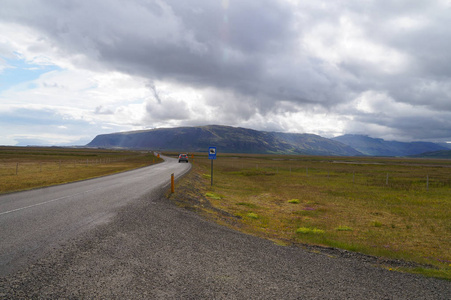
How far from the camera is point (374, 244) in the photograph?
10070mm

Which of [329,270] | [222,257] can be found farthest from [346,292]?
[222,257]

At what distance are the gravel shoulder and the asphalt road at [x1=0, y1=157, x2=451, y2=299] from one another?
0.02 meters

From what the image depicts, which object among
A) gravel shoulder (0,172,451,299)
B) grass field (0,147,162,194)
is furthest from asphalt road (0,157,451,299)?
grass field (0,147,162,194)

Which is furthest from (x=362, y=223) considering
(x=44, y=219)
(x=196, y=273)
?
(x=44, y=219)

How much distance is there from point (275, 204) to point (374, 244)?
979cm

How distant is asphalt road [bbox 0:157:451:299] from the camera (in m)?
5.29

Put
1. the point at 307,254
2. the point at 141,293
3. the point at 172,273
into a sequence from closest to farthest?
the point at 141,293 → the point at 172,273 → the point at 307,254

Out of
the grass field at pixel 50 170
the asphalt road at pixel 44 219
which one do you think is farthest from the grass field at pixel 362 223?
the grass field at pixel 50 170

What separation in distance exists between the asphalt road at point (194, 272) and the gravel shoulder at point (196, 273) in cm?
2

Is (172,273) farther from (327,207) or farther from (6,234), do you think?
(327,207)

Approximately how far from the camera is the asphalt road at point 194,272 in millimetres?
5289

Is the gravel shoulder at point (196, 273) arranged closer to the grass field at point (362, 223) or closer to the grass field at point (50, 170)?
the grass field at point (362, 223)

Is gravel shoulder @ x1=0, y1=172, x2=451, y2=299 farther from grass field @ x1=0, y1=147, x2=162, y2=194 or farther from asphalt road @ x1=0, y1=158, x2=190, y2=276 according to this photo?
grass field @ x1=0, y1=147, x2=162, y2=194

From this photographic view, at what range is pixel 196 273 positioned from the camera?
6152 millimetres
